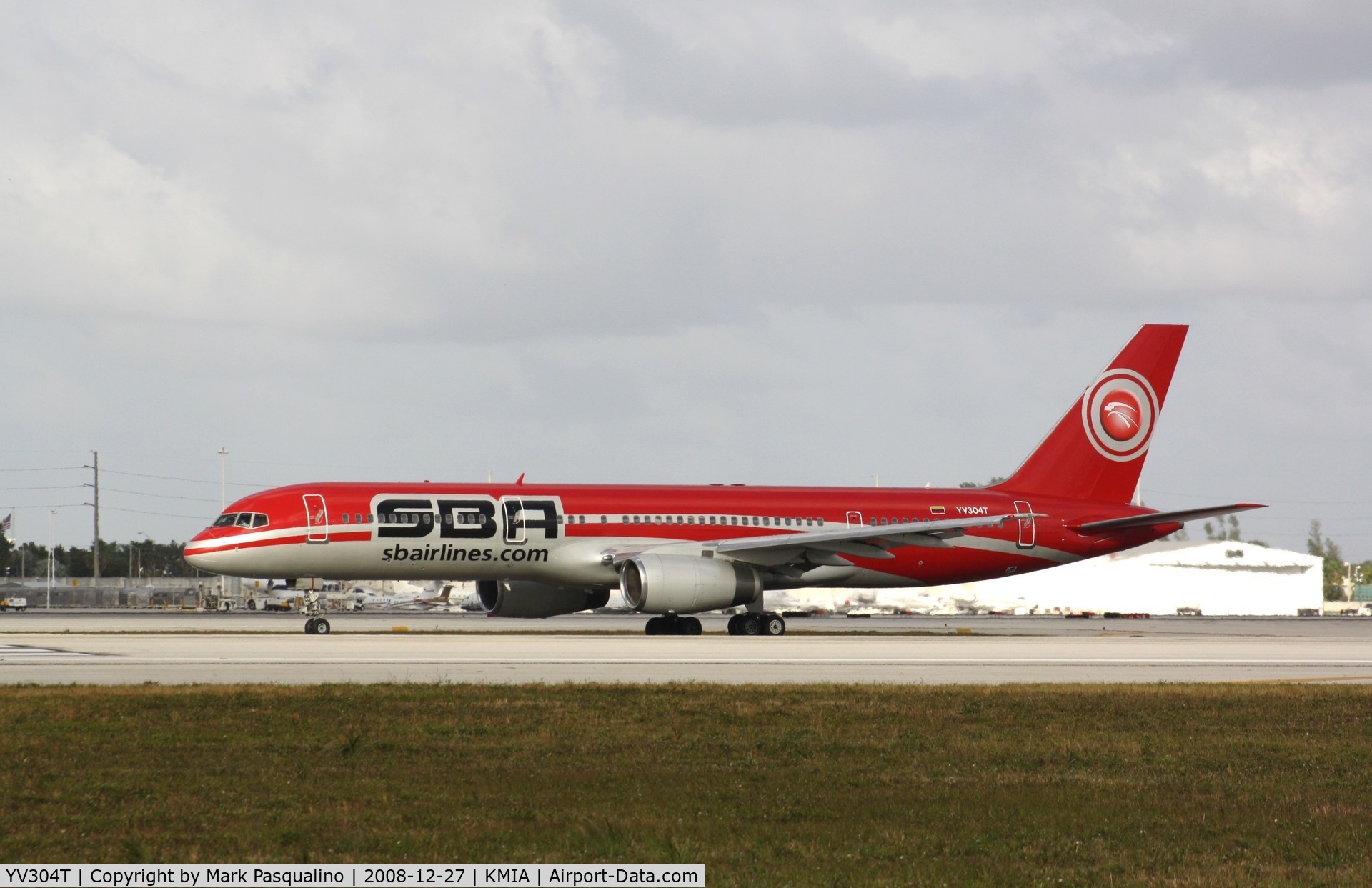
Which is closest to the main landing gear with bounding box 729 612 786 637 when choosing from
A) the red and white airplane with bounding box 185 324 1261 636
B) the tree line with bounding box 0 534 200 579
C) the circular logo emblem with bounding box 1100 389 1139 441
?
the red and white airplane with bounding box 185 324 1261 636

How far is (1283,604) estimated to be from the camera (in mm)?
99375

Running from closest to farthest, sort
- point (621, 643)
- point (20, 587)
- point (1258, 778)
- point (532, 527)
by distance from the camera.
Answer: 1. point (1258, 778)
2. point (621, 643)
3. point (532, 527)
4. point (20, 587)

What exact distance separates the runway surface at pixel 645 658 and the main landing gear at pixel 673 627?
0.63 meters

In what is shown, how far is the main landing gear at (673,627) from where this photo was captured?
3956cm

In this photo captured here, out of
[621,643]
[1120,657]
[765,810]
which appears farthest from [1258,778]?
[621,643]

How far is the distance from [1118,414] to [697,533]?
14.3m

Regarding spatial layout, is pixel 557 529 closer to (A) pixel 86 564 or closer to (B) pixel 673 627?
(B) pixel 673 627

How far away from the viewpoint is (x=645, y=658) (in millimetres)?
27578

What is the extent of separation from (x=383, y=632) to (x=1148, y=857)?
3145 centimetres

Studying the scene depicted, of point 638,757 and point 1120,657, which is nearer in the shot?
point 638,757

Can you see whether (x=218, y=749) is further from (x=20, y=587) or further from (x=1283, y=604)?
(x=20, y=587)

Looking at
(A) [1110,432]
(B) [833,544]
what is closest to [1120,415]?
(A) [1110,432]

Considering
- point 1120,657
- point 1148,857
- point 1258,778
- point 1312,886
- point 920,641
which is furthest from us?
point 920,641

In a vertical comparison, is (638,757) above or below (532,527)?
below
